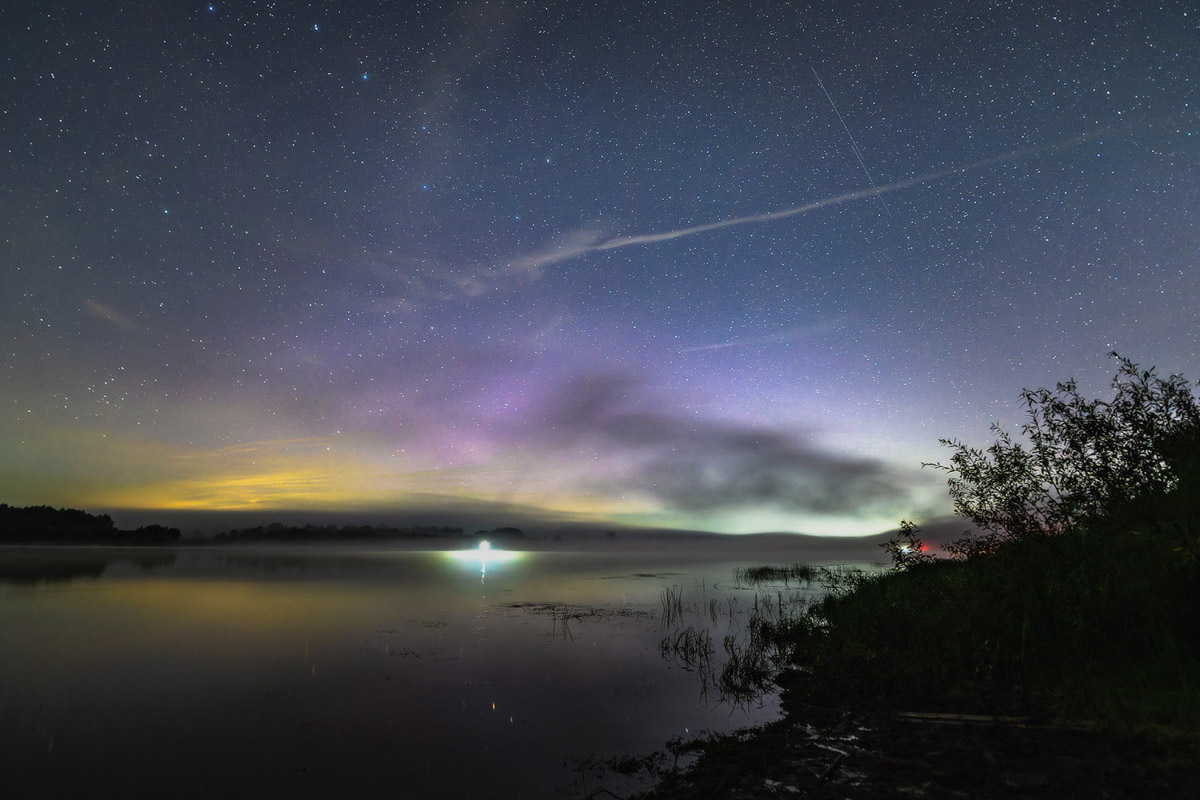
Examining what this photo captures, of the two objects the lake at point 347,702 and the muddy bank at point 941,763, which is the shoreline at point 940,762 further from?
the lake at point 347,702

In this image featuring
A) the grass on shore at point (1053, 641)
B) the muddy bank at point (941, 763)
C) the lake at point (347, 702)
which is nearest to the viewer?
the muddy bank at point (941, 763)

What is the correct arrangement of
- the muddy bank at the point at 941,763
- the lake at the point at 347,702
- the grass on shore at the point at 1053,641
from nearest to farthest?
the muddy bank at the point at 941,763 < the grass on shore at the point at 1053,641 < the lake at the point at 347,702

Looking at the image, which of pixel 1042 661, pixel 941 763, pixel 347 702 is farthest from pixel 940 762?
pixel 347 702

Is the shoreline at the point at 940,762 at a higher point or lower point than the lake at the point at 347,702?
higher

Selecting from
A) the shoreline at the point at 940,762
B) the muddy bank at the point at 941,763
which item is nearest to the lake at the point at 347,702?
the shoreline at the point at 940,762

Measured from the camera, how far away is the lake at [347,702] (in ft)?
38.8

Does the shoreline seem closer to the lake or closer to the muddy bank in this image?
the muddy bank

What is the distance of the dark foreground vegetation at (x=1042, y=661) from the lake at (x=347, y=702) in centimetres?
295

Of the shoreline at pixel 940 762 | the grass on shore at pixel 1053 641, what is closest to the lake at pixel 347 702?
the shoreline at pixel 940 762

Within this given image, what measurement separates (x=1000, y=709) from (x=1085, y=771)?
3595 millimetres

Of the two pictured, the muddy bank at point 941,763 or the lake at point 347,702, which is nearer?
the muddy bank at point 941,763

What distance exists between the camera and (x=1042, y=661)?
42.2 ft

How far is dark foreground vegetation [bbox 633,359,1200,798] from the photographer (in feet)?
27.8

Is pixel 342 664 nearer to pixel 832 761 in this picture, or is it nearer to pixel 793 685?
pixel 793 685
